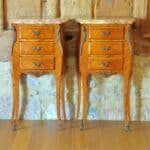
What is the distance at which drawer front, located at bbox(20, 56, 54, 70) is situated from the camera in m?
3.13

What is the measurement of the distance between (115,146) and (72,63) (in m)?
0.84

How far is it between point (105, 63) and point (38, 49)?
0.55 metres

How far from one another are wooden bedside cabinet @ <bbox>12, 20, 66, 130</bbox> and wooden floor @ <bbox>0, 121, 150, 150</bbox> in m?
0.44

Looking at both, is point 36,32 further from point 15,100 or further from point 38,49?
point 15,100

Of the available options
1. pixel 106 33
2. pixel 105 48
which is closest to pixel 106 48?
pixel 105 48

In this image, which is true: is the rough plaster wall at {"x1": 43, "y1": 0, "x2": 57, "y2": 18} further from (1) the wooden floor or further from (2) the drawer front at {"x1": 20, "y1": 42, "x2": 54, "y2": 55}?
(1) the wooden floor

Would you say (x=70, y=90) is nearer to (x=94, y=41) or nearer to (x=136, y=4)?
(x=94, y=41)

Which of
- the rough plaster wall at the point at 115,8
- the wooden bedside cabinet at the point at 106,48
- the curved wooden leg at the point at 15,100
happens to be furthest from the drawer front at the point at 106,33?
the curved wooden leg at the point at 15,100

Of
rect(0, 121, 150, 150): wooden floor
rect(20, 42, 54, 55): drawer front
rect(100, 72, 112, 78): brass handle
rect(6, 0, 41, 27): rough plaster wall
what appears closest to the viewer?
rect(0, 121, 150, 150): wooden floor

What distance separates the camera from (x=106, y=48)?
10.2 feet

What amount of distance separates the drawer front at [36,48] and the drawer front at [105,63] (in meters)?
0.34

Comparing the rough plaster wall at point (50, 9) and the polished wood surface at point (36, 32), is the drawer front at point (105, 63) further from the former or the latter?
the rough plaster wall at point (50, 9)

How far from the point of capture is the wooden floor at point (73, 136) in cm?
300

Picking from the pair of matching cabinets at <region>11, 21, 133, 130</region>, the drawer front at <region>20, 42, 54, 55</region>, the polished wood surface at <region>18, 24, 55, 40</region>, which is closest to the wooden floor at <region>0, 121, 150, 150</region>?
the pair of matching cabinets at <region>11, 21, 133, 130</region>
